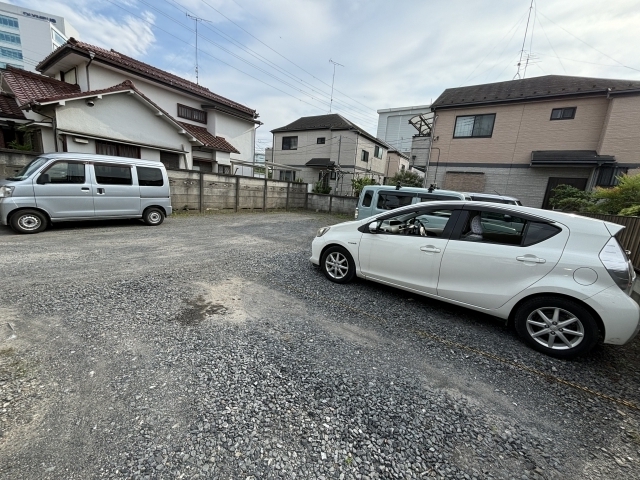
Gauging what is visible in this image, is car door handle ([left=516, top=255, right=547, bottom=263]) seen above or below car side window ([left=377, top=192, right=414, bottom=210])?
below

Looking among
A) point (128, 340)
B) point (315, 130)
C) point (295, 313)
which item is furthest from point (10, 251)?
point (315, 130)

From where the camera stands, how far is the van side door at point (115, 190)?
6.82 metres

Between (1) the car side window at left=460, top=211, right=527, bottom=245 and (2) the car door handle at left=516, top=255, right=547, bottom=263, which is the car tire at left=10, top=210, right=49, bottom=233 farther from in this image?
(2) the car door handle at left=516, top=255, right=547, bottom=263

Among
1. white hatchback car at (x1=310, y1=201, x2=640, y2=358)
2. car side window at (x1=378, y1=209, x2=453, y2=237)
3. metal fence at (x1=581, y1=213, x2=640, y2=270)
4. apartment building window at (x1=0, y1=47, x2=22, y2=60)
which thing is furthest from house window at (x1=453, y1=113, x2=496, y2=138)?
apartment building window at (x1=0, y1=47, x2=22, y2=60)

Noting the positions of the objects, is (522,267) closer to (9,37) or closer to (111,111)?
(111,111)

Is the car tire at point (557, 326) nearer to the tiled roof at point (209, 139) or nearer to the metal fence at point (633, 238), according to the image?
the metal fence at point (633, 238)

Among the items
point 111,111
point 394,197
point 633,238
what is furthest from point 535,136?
point 111,111

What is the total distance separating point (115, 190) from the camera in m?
7.12

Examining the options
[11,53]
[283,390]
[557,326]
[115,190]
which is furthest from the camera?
[11,53]

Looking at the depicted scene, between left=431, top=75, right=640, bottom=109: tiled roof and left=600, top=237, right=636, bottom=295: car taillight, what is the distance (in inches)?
552

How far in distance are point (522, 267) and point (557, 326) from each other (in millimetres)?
644

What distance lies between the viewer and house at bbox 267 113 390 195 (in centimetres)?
2252

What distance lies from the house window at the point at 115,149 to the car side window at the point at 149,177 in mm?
4784

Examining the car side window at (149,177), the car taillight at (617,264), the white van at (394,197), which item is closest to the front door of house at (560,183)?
the white van at (394,197)
